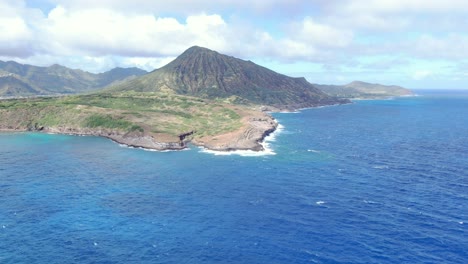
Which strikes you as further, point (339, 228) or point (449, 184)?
point (449, 184)

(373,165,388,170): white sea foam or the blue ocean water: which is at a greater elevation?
(373,165,388,170): white sea foam

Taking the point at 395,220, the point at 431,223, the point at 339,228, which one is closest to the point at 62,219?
the point at 339,228

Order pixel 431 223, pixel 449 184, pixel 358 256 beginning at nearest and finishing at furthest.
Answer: pixel 358 256 → pixel 431 223 → pixel 449 184

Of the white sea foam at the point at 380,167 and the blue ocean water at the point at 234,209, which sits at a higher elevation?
the white sea foam at the point at 380,167

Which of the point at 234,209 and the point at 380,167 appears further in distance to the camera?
the point at 380,167

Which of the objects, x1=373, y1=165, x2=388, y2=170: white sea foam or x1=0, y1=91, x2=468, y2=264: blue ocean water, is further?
x1=373, y1=165, x2=388, y2=170: white sea foam

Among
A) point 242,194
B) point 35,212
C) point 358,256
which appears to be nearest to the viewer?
point 358,256

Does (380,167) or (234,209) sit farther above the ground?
(380,167)

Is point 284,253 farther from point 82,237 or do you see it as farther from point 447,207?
point 447,207
